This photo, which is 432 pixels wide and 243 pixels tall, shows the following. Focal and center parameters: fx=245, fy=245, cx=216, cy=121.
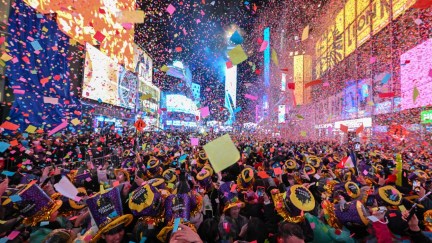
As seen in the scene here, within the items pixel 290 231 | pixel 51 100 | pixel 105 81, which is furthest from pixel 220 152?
pixel 105 81

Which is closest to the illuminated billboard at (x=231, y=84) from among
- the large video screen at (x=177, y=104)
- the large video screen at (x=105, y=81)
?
the large video screen at (x=177, y=104)

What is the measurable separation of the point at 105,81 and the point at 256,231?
1880 cm

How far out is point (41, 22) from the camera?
1192 cm

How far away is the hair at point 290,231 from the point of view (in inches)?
81.3

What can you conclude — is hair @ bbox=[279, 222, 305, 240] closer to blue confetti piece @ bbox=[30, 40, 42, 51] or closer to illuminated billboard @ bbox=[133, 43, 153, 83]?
blue confetti piece @ bbox=[30, 40, 42, 51]

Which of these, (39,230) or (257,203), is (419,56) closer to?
(257,203)

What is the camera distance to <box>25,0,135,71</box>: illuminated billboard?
14.1m

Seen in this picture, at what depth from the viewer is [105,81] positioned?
18656 millimetres

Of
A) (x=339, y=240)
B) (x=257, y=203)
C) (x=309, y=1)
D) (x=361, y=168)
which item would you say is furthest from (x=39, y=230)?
(x=309, y=1)

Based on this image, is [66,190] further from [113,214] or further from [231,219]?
[231,219]

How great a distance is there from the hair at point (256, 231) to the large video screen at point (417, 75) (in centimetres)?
1334

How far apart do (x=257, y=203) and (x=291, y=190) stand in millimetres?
902

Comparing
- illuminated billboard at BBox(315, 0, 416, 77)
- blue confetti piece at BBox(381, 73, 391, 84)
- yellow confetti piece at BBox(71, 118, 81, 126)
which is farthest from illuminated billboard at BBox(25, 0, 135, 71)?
blue confetti piece at BBox(381, 73, 391, 84)

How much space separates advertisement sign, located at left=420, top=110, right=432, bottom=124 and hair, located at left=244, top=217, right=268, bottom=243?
14.5 m
